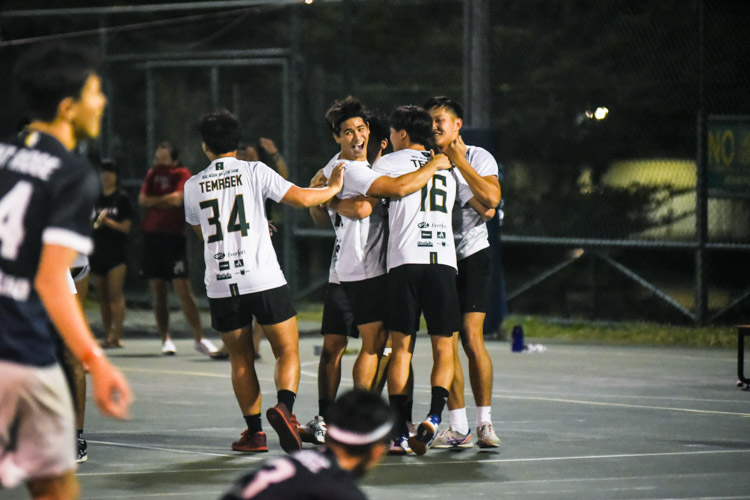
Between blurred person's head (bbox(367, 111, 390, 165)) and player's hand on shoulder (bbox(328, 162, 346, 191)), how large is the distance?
1.02 m

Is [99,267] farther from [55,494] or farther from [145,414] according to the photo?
[55,494]

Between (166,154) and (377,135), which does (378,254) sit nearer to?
(377,135)

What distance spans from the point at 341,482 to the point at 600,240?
1299 cm

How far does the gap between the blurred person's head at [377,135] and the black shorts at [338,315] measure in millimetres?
945

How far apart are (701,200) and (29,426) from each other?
12.4 m

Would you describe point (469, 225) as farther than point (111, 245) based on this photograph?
No

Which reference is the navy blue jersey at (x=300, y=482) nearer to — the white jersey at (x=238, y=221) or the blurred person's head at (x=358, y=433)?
the blurred person's head at (x=358, y=433)

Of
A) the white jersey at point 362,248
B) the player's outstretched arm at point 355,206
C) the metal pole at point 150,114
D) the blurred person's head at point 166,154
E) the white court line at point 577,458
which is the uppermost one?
the metal pole at point 150,114

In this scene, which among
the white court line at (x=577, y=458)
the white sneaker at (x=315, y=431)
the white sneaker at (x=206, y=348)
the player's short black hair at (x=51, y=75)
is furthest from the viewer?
the white sneaker at (x=206, y=348)

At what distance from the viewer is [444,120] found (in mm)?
8539

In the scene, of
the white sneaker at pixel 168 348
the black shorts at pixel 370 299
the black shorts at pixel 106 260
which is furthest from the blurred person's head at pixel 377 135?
the black shorts at pixel 106 260

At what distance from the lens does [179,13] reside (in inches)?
1020

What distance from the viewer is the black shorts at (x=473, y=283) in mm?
8656

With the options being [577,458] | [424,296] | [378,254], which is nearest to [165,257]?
[378,254]
